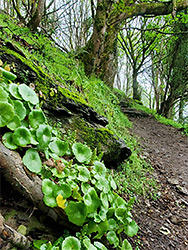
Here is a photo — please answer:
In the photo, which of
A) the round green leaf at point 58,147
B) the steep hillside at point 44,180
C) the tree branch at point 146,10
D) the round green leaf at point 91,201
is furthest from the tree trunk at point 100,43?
the round green leaf at point 91,201

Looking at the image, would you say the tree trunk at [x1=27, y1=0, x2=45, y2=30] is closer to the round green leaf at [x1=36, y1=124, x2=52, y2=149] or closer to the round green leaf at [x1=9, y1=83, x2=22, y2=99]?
the round green leaf at [x1=9, y1=83, x2=22, y2=99]

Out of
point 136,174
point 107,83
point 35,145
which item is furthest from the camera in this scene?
point 107,83

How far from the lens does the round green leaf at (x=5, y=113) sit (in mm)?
1066

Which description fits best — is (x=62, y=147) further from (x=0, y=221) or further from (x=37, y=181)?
(x=0, y=221)

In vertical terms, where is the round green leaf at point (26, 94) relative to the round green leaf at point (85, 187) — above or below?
above

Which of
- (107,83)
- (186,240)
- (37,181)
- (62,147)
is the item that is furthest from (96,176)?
(107,83)

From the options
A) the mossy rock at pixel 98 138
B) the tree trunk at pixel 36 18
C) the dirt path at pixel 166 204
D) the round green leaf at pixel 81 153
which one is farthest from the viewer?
the tree trunk at pixel 36 18

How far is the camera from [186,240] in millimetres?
1935

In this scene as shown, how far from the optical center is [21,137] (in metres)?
1.13

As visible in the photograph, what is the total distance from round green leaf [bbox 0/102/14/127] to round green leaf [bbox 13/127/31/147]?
0.29 ft

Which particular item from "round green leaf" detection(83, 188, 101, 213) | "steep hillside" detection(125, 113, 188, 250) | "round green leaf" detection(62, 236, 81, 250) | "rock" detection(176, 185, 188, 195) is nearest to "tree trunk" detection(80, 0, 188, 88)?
"steep hillside" detection(125, 113, 188, 250)

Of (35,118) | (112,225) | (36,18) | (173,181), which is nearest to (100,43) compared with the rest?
(36,18)

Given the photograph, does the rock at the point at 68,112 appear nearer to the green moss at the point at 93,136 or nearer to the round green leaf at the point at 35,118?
the green moss at the point at 93,136

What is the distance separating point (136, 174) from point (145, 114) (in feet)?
18.4
